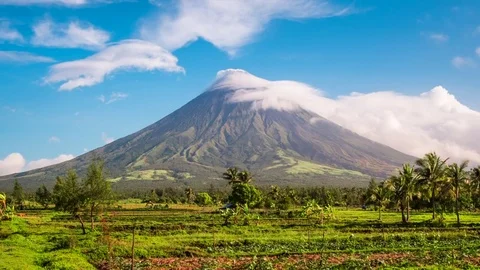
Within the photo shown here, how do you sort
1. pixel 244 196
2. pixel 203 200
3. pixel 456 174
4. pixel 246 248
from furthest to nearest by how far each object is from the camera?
pixel 203 200 → pixel 244 196 → pixel 456 174 → pixel 246 248

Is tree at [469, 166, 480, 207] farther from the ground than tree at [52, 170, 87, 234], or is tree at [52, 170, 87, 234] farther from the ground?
tree at [469, 166, 480, 207]

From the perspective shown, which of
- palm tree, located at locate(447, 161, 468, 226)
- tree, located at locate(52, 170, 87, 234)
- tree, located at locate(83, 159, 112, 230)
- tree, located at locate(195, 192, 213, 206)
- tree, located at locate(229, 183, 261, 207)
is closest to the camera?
tree, located at locate(83, 159, 112, 230)

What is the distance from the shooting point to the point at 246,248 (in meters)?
38.7

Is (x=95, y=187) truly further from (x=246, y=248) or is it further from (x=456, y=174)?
(x=456, y=174)

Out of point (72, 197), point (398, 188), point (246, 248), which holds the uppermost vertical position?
point (398, 188)

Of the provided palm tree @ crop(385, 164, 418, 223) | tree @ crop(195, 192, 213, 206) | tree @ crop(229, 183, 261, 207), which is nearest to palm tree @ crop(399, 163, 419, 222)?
palm tree @ crop(385, 164, 418, 223)

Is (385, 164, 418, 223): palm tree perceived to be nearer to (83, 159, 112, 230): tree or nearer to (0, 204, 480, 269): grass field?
(0, 204, 480, 269): grass field

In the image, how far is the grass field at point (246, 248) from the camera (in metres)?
29.9

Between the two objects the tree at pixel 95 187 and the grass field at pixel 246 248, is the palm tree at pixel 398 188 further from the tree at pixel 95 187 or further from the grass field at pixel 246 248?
the tree at pixel 95 187

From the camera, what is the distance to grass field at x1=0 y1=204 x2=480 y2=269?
1177 inches

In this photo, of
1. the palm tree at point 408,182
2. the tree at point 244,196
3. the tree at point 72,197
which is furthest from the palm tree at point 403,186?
the tree at point 72,197

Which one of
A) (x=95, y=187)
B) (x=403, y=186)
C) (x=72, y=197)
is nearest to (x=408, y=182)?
(x=403, y=186)

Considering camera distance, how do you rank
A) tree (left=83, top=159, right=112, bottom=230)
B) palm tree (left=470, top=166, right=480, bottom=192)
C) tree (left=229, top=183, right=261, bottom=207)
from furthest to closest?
tree (left=229, top=183, right=261, bottom=207) → palm tree (left=470, top=166, right=480, bottom=192) → tree (left=83, top=159, right=112, bottom=230)

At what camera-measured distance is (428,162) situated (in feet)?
213
